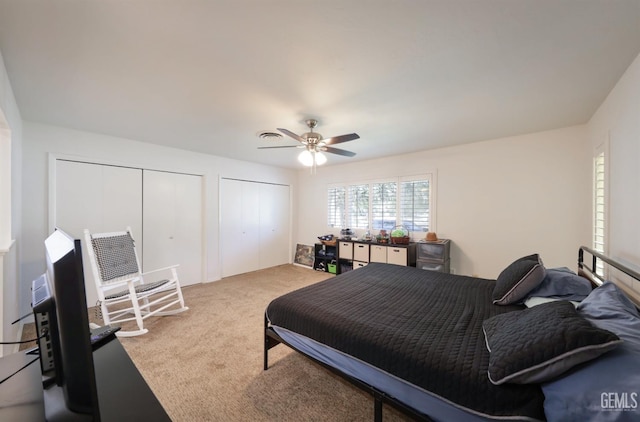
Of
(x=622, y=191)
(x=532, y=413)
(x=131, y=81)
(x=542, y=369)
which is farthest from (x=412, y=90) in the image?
(x=131, y=81)

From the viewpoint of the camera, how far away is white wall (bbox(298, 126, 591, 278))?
3.05 meters

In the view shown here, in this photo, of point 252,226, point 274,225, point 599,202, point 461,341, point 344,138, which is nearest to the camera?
point 461,341

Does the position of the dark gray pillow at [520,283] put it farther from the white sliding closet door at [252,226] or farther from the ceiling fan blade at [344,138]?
the white sliding closet door at [252,226]

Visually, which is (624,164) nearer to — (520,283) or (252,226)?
(520,283)

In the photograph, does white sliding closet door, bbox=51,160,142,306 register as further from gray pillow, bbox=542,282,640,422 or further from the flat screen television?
gray pillow, bbox=542,282,640,422

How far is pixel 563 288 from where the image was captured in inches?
66.6

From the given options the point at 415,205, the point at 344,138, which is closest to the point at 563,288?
the point at 344,138

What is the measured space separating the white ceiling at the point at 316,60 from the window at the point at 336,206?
2.53m

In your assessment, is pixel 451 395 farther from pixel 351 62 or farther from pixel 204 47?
pixel 204 47

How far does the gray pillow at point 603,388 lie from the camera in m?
0.80

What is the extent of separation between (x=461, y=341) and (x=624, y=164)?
78.2 inches

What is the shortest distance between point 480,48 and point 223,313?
3.58 meters

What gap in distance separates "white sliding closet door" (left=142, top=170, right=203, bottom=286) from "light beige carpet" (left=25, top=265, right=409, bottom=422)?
1.23 metres

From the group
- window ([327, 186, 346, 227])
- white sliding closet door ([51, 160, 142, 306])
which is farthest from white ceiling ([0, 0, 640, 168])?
window ([327, 186, 346, 227])
